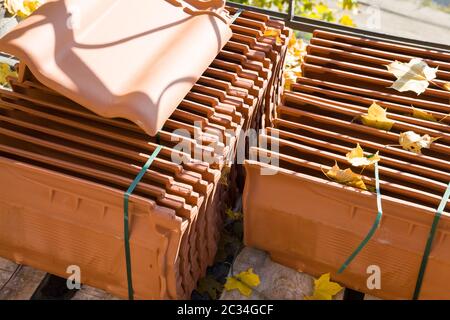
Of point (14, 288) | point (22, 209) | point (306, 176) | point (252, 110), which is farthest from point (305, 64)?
point (14, 288)

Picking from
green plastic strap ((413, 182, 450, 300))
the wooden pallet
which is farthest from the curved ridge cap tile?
green plastic strap ((413, 182, 450, 300))

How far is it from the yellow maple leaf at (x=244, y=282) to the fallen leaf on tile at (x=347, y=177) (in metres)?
0.59

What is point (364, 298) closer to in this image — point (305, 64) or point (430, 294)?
point (430, 294)

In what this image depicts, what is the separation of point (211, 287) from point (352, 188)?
801 millimetres

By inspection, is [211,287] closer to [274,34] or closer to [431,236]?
[431,236]

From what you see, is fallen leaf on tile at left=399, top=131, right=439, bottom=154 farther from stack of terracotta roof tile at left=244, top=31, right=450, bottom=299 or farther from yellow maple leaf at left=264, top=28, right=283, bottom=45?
yellow maple leaf at left=264, top=28, right=283, bottom=45

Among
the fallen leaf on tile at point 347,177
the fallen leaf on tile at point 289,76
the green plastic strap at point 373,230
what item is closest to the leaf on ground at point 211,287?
the green plastic strap at point 373,230

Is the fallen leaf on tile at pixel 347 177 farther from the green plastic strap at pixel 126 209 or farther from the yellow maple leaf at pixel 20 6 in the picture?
the yellow maple leaf at pixel 20 6

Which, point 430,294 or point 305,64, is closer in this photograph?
point 430,294

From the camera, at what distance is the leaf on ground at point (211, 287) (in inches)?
115

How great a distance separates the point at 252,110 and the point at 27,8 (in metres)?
1.66
